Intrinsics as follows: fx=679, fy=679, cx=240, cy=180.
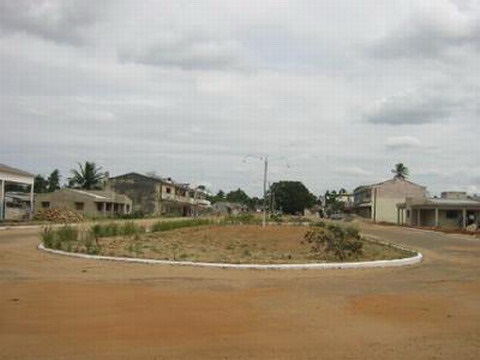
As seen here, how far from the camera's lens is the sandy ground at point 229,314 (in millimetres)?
8281

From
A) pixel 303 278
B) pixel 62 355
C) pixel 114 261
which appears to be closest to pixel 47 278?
pixel 114 261

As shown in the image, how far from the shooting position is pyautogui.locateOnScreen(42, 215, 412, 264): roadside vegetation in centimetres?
2181

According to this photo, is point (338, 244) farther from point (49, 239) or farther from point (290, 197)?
point (290, 197)

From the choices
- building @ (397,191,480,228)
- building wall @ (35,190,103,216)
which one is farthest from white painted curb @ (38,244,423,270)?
building wall @ (35,190,103,216)

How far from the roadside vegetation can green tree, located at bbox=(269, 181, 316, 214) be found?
100694mm

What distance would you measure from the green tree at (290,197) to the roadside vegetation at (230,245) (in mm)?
100694

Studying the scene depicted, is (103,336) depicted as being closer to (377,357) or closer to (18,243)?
(377,357)

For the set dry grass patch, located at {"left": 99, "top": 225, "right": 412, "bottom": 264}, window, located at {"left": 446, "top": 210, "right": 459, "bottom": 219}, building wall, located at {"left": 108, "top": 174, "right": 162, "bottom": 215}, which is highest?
building wall, located at {"left": 108, "top": 174, "right": 162, "bottom": 215}

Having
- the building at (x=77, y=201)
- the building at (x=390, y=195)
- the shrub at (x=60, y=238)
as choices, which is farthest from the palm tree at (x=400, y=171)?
the shrub at (x=60, y=238)

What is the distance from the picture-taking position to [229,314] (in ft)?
35.2

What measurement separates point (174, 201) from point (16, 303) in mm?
99788

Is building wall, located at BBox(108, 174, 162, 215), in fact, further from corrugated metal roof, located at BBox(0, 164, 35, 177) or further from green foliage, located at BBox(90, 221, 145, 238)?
green foliage, located at BBox(90, 221, 145, 238)

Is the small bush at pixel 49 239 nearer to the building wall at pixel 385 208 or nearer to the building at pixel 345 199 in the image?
the building wall at pixel 385 208

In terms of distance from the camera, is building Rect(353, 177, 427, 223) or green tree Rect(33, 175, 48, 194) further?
green tree Rect(33, 175, 48, 194)
